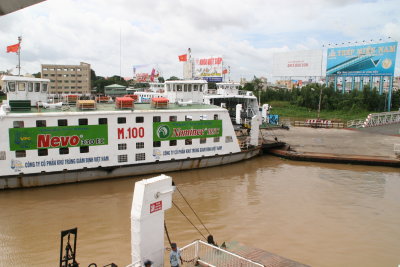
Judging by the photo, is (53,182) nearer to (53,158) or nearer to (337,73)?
(53,158)

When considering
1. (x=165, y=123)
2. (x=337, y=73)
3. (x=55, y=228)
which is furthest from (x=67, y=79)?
(x=55, y=228)

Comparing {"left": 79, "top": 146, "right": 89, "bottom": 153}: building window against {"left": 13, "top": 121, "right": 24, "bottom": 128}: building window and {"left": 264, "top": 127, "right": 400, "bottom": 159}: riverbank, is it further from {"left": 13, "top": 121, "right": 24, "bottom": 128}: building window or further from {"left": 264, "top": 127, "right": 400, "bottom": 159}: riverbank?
{"left": 264, "top": 127, "right": 400, "bottom": 159}: riverbank

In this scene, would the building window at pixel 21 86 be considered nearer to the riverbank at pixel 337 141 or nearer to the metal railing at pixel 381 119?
the riverbank at pixel 337 141

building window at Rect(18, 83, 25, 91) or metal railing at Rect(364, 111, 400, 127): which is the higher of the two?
building window at Rect(18, 83, 25, 91)

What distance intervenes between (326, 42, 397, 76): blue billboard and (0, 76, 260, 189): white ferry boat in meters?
37.9

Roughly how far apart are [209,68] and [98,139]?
35.1m

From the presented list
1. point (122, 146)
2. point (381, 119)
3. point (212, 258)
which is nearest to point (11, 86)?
point (122, 146)

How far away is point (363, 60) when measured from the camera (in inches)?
2005

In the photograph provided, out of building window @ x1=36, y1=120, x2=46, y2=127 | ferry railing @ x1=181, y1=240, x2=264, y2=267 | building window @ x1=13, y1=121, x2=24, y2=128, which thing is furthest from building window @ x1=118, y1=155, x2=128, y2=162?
ferry railing @ x1=181, y1=240, x2=264, y2=267

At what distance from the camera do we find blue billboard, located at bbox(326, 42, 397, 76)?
4788 cm

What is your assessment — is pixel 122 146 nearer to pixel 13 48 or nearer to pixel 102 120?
pixel 102 120

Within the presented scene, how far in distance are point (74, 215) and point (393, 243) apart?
38.9 feet

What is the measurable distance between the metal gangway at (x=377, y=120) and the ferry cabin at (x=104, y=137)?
909 inches

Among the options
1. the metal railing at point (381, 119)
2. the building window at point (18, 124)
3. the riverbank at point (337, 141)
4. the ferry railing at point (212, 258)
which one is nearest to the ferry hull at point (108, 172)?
the building window at point (18, 124)
